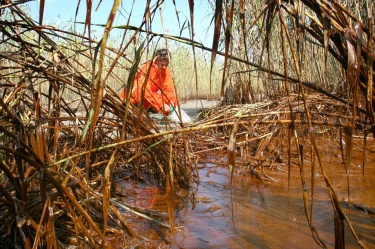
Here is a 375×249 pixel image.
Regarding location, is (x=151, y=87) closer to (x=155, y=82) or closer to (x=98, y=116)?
(x=155, y=82)

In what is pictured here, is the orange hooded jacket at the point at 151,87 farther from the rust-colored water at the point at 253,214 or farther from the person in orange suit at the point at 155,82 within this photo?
the rust-colored water at the point at 253,214

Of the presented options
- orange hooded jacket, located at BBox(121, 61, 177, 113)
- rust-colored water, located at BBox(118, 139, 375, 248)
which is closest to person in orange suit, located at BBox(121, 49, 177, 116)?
orange hooded jacket, located at BBox(121, 61, 177, 113)

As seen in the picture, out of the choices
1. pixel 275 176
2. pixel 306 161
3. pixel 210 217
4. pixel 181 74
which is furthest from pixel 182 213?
pixel 181 74

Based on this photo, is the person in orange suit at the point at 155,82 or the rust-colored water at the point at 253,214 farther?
the rust-colored water at the point at 253,214

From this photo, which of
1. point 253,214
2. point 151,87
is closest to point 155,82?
point 151,87

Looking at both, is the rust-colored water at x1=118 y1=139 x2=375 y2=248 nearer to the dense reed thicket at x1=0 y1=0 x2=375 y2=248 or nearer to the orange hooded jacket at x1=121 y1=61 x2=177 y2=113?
the dense reed thicket at x1=0 y1=0 x2=375 y2=248

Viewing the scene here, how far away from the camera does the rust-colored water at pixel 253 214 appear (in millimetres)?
1704

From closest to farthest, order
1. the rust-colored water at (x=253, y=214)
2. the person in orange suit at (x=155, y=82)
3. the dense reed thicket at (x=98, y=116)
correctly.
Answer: the dense reed thicket at (x=98, y=116) < the person in orange suit at (x=155, y=82) < the rust-colored water at (x=253, y=214)

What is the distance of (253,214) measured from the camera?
206cm

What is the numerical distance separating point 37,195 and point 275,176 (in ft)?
5.99

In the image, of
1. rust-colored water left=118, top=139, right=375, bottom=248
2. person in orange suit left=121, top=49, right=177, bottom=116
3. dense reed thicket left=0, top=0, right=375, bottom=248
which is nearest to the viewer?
dense reed thicket left=0, top=0, right=375, bottom=248

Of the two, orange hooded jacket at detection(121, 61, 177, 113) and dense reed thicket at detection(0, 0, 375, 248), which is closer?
dense reed thicket at detection(0, 0, 375, 248)

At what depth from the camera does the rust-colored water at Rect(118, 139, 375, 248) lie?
170 cm

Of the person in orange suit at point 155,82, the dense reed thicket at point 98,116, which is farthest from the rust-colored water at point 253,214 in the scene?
the person in orange suit at point 155,82
